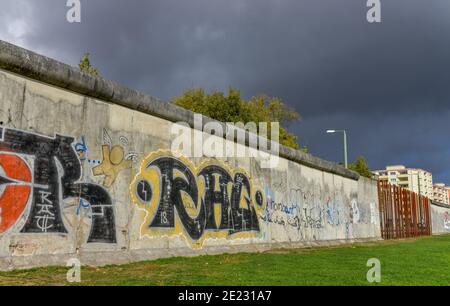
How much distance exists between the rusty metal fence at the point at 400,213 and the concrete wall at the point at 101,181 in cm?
1548

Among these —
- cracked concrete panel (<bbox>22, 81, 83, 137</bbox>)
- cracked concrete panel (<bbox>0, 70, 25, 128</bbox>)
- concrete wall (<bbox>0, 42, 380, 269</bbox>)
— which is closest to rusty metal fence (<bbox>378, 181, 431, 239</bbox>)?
concrete wall (<bbox>0, 42, 380, 269</bbox>)

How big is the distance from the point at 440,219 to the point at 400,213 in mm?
19649

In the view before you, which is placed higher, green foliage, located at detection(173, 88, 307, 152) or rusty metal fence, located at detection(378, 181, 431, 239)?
green foliage, located at detection(173, 88, 307, 152)

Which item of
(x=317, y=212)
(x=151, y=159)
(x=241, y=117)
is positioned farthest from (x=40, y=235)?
(x=241, y=117)

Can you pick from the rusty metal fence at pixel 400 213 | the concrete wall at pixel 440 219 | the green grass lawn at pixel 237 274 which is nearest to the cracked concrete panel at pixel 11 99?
the green grass lawn at pixel 237 274

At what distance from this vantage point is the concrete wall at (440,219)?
44.1 metres

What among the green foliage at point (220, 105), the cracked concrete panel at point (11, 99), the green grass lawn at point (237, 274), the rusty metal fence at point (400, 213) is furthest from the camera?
the green foliage at point (220, 105)

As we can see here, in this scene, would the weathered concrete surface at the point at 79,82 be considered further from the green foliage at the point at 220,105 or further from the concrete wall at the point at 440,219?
the concrete wall at the point at 440,219

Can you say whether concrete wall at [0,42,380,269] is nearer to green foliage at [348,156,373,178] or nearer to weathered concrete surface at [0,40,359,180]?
weathered concrete surface at [0,40,359,180]

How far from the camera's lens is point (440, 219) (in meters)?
48.1

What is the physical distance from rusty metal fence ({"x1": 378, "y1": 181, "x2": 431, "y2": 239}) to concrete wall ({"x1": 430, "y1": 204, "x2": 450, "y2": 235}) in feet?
17.1

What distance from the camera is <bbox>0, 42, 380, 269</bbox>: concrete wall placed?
7961 millimetres

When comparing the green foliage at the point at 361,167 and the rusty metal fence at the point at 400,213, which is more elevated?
the green foliage at the point at 361,167

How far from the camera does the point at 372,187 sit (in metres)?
27.4
